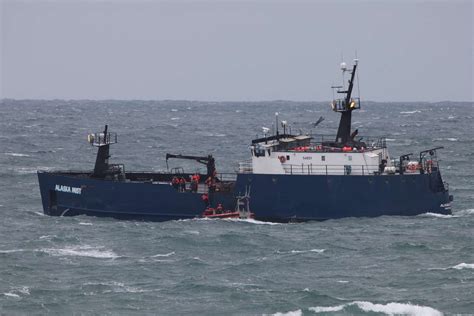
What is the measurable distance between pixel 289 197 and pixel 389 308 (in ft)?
51.2

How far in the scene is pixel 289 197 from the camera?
49500 mm

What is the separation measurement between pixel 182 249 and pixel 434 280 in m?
10.9

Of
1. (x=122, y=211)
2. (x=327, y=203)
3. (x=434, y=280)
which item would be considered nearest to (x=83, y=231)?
(x=122, y=211)

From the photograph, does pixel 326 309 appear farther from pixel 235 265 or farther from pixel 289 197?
pixel 289 197

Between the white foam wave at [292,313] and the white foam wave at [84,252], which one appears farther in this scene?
the white foam wave at [84,252]

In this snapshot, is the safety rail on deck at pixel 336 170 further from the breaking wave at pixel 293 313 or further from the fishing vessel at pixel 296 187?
the breaking wave at pixel 293 313

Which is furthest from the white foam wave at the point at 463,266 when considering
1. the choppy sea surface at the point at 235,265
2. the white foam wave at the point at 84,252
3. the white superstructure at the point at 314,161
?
the white foam wave at the point at 84,252

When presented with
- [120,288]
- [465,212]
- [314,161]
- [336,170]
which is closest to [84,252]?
[120,288]

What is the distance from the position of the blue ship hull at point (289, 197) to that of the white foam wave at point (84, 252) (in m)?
7.25

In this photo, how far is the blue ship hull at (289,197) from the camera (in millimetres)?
49156

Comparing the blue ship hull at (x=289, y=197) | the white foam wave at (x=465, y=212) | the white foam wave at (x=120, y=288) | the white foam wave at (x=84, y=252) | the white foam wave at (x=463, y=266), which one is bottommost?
the white foam wave at (x=463, y=266)

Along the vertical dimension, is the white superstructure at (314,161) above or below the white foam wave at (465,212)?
above

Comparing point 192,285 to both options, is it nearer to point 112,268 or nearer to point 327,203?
point 112,268

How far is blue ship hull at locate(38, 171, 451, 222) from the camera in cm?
4916
